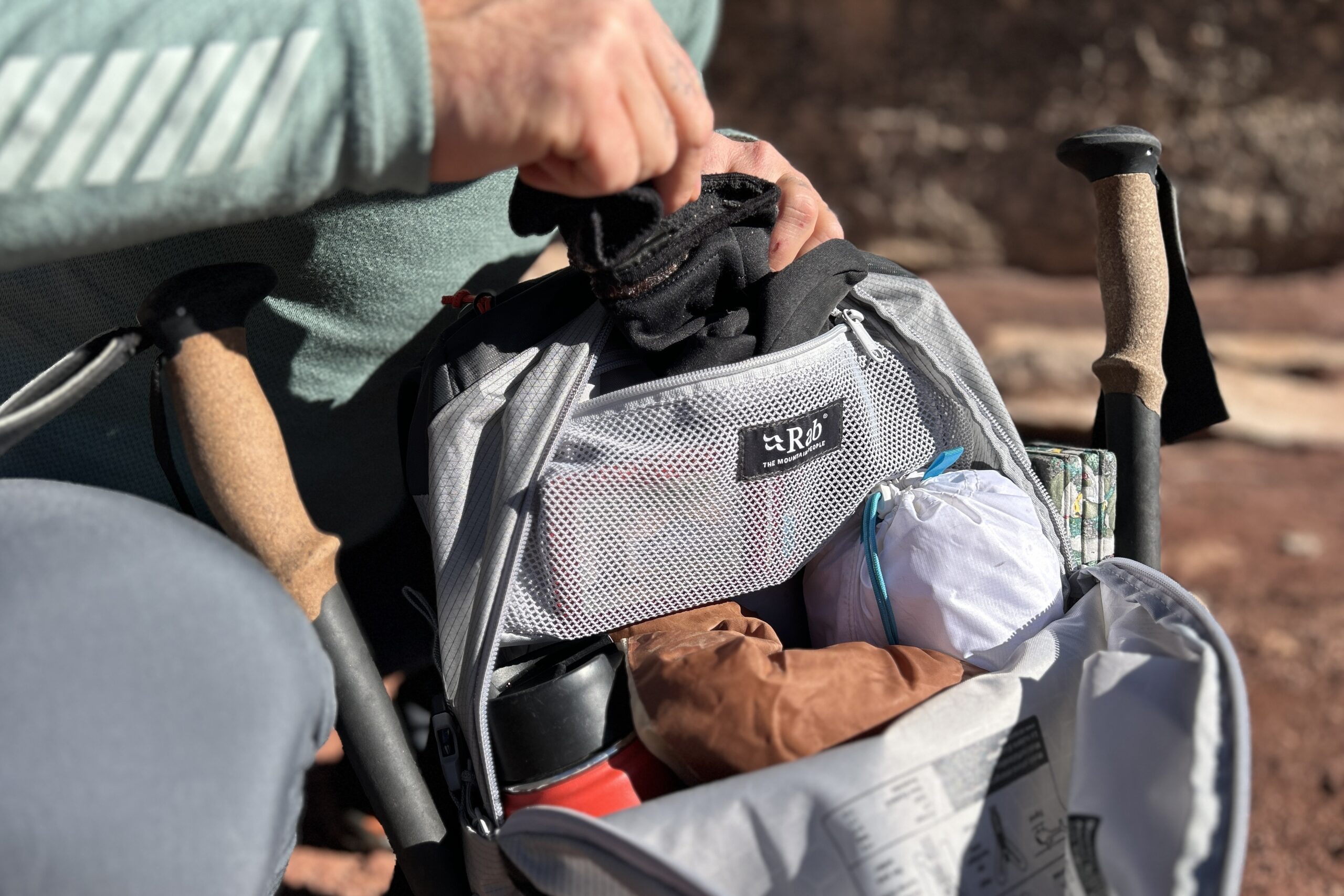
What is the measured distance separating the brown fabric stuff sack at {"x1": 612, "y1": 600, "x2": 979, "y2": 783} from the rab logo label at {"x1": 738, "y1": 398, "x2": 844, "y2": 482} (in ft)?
0.41

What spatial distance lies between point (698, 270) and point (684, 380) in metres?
0.08

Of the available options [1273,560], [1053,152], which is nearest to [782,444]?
[1273,560]

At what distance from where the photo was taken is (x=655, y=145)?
614mm

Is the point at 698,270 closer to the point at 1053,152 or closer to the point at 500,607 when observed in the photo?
the point at 500,607

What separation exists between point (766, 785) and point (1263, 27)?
4550mm

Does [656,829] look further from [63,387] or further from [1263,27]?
[1263,27]

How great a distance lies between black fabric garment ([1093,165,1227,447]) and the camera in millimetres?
968

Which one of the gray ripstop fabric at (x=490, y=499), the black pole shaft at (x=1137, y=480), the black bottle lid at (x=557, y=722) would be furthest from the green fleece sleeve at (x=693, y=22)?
the black bottle lid at (x=557, y=722)

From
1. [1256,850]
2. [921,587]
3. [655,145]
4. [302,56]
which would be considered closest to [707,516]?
[921,587]

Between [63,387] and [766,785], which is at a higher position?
[63,387]

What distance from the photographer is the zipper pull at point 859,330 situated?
836mm

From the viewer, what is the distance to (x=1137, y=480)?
3.01ft

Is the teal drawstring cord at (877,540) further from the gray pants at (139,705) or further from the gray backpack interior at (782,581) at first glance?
the gray pants at (139,705)

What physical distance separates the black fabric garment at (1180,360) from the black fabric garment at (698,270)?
13.0 inches
